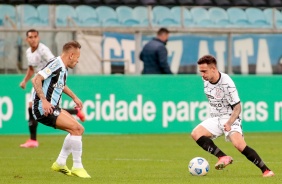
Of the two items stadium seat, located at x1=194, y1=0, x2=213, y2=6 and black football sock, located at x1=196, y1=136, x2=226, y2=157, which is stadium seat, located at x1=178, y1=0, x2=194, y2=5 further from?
black football sock, located at x1=196, y1=136, x2=226, y2=157

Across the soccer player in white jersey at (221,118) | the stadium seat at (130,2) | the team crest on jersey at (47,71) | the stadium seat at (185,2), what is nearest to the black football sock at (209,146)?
the soccer player in white jersey at (221,118)

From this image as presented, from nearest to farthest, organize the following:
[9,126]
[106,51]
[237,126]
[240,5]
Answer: [237,126], [9,126], [106,51], [240,5]

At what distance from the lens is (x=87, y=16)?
76.2ft

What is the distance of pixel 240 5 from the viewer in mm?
25734

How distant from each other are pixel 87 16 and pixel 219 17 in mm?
3630

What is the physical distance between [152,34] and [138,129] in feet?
8.39

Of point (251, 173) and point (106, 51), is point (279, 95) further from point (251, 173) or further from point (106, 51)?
point (251, 173)

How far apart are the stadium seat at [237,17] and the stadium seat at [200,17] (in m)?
0.84

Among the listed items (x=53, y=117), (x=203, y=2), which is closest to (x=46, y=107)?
(x=53, y=117)

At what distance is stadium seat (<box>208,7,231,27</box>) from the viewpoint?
24078mm

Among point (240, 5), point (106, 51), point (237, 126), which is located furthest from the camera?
point (240, 5)

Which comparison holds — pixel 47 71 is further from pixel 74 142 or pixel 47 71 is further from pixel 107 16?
pixel 107 16

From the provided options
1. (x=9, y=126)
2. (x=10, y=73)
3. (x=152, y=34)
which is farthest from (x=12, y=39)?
(x=152, y=34)

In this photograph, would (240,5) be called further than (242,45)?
Yes
